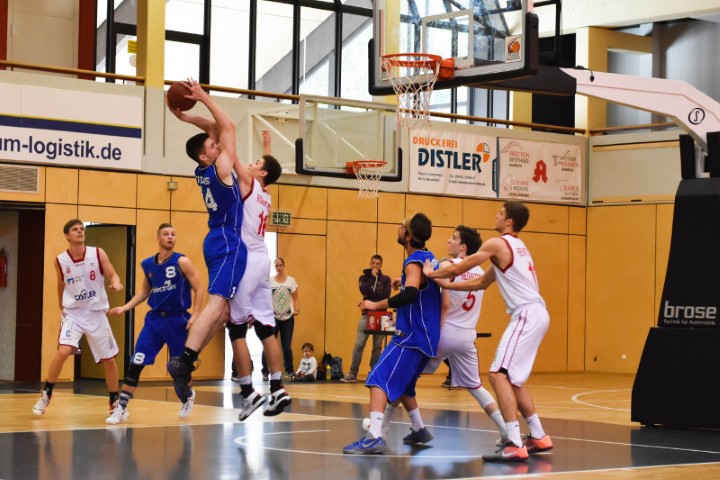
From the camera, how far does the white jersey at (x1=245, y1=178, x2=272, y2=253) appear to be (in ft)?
29.5

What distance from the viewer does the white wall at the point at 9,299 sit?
1822 cm

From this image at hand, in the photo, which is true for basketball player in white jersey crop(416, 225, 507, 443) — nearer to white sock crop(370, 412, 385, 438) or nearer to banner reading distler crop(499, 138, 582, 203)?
white sock crop(370, 412, 385, 438)

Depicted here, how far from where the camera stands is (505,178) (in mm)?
22594

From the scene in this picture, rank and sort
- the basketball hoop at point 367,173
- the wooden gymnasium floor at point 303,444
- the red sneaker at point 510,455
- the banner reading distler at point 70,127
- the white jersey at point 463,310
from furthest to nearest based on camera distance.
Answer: the basketball hoop at point 367,173 → the banner reading distler at point 70,127 → the white jersey at point 463,310 → the red sneaker at point 510,455 → the wooden gymnasium floor at point 303,444

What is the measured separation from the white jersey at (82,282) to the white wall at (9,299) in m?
6.69

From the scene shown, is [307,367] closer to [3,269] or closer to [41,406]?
[3,269]

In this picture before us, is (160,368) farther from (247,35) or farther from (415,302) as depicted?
(415,302)

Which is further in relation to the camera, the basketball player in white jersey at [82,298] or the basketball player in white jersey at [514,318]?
the basketball player in white jersey at [82,298]

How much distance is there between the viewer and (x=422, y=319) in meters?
8.89

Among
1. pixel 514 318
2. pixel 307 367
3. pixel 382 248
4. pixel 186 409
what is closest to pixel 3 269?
pixel 307 367

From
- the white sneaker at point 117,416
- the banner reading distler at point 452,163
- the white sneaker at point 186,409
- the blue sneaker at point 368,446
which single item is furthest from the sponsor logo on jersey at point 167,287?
the banner reading distler at point 452,163

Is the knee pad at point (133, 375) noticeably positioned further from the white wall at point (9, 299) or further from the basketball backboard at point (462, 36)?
the white wall at point (9, 299)

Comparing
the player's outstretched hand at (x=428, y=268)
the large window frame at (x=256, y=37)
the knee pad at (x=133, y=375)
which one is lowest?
the knee pad at (x=133, y=375)

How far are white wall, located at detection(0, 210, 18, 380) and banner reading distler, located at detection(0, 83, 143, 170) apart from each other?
1613mm
